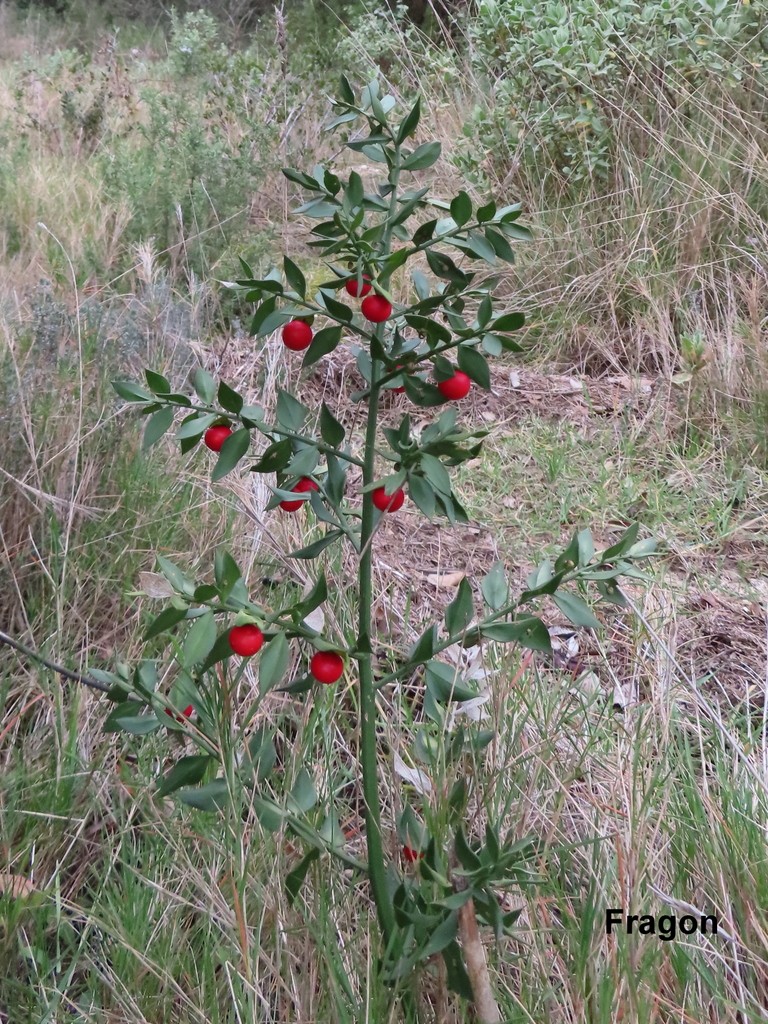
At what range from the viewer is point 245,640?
3.13 ft

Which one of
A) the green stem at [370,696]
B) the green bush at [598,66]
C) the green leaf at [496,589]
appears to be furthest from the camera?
the green bush at [598,66]

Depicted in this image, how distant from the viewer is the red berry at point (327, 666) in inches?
40.4

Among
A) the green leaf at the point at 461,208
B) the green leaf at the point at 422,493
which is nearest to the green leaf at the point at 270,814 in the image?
the green leaf at the point at 422,493

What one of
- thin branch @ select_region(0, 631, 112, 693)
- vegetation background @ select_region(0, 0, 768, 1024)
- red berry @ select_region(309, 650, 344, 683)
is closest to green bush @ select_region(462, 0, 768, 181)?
vegetation background @ select_region(0, 0, 768, 1024)

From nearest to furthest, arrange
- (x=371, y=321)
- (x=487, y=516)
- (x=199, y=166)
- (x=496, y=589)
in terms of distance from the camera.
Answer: (x=371, y=321) < (x=496, y=589) < (x=487, y=516) < (x=199, y=166)

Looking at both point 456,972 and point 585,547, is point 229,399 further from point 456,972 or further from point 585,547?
point 456,972

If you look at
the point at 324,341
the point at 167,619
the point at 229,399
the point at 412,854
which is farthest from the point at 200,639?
the point at 412,854

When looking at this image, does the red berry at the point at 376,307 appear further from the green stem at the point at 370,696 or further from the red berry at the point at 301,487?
the red berry at the point at 301,487

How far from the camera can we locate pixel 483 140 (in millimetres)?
4156

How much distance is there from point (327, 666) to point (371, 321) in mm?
386

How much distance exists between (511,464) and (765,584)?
0.91 metres

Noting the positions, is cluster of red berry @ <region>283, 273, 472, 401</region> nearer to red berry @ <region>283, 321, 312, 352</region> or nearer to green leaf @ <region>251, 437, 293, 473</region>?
red berry @ <region>283, 321, 312, 352</region>

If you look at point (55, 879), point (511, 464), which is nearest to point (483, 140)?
point (511, 464)

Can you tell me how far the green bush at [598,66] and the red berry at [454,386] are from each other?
3.03m
